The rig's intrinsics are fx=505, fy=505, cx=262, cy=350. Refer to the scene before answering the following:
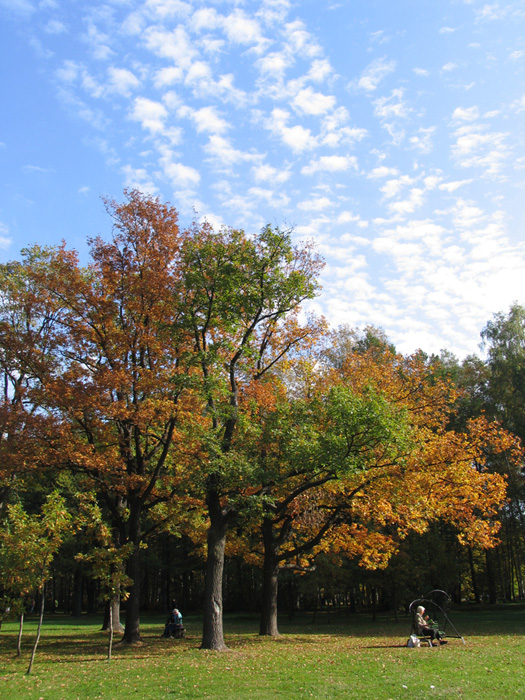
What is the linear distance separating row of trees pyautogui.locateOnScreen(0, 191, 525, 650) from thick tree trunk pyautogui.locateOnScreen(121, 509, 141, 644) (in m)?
0.07

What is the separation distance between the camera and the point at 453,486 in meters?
17.8

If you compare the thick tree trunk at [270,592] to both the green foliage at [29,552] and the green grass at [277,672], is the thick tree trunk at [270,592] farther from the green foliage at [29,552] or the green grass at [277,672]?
the green foliage at [29,552]

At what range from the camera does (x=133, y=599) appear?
18719 mm

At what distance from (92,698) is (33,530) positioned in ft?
Answer: 14.9

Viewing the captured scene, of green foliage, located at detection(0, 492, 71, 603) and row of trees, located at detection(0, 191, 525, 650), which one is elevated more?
row of trees, located at detection(0, 191, 525, 650)

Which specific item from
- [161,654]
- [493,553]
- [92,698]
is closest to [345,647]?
[161,654]

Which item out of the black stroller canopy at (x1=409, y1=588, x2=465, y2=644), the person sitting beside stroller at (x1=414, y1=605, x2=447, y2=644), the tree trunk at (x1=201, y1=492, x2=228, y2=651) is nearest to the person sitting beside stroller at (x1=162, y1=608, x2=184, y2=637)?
the tree trunk at (x1=201, y1=492, x2=228, y2=651)

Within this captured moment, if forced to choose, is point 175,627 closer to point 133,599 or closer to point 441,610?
point 133,599

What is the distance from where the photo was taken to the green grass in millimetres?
9008

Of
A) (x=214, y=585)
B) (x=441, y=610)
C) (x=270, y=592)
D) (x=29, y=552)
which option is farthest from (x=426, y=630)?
(x=29, y=552)

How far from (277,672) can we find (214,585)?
4713 mm

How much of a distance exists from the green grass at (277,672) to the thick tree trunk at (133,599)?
1.04 m

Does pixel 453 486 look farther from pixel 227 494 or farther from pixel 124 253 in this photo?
pixel 124 253

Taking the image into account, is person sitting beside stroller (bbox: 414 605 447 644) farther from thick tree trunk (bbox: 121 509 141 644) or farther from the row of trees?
thick tree trunk (bbox: 121 509 141 644)
